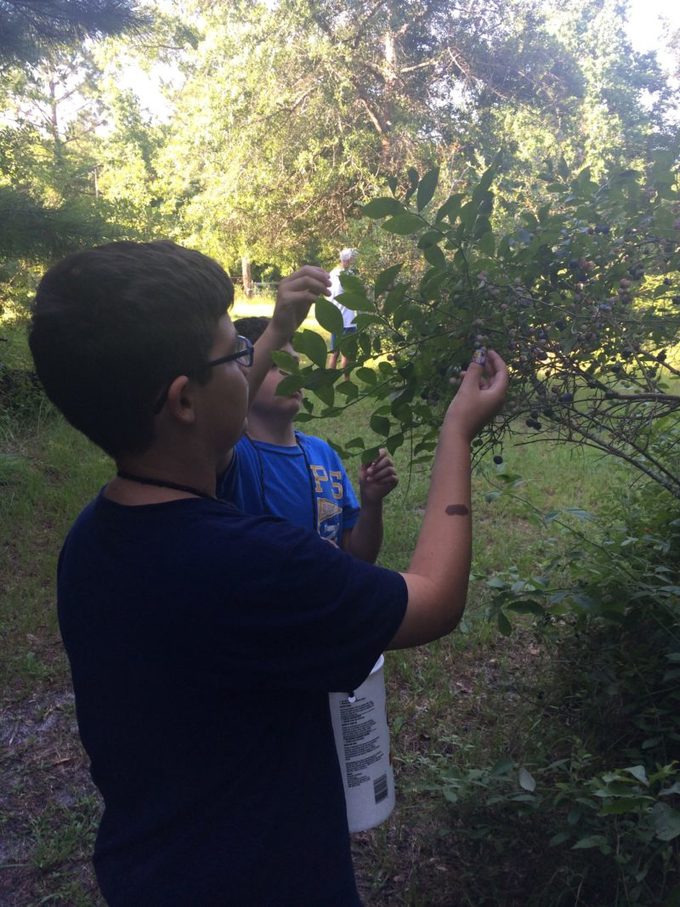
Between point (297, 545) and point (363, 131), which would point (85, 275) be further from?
point (363, 131)

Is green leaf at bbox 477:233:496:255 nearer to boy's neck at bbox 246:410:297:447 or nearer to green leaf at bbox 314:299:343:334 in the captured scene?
green leaf at bbox 314:299:343:334

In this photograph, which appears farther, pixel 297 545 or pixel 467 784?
pixel 467 784

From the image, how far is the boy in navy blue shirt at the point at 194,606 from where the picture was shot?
1.02 metres

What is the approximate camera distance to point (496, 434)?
1.79 meters

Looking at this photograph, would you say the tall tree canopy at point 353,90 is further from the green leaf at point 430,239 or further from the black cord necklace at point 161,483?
the black cord necklace at point 161,483

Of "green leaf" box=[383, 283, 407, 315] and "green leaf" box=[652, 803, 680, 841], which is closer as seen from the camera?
"green leaf" box=[652, 803, 680, 841]

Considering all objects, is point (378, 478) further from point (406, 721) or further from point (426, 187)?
point (406, 721)

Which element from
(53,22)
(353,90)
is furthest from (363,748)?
(353,90)

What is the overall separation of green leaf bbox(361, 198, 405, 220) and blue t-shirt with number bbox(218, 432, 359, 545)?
78cm

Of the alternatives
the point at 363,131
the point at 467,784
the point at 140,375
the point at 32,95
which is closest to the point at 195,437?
the point at 140,375

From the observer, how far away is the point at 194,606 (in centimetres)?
100

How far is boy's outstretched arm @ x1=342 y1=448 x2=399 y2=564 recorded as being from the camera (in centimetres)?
199

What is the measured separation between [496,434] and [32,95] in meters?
9.08

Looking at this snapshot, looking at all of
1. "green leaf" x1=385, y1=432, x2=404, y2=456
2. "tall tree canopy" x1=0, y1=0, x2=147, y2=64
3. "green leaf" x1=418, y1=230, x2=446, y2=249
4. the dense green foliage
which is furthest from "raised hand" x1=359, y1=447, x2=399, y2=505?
"tall tree canopy" x1=0, y1=0, x2=147, y2=64
